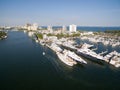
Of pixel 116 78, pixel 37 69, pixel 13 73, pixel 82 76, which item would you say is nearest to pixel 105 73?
pixel 116 78

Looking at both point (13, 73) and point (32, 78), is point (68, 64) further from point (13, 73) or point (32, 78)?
point (13, 73)

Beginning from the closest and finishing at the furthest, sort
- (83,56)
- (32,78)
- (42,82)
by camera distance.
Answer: (42,82), (32,78), (83,56)

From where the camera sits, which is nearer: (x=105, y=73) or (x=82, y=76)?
(x=82, y=76)

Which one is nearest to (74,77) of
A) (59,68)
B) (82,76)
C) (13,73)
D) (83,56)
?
(82,76)

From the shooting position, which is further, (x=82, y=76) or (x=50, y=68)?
(x=50, y=68)

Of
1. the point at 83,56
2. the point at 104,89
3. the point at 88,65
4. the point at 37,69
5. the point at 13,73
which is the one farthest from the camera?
the point at 83,56

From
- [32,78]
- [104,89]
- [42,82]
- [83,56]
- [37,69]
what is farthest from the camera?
[83,56]

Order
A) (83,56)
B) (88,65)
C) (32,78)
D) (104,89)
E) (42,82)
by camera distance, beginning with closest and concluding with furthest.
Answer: (104,89) → (42,82) → (32,78) → (88,65) → (83,56)

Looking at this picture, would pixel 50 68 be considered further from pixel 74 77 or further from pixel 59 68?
pixel 74 77

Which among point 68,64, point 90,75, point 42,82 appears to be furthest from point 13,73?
point 90,75
